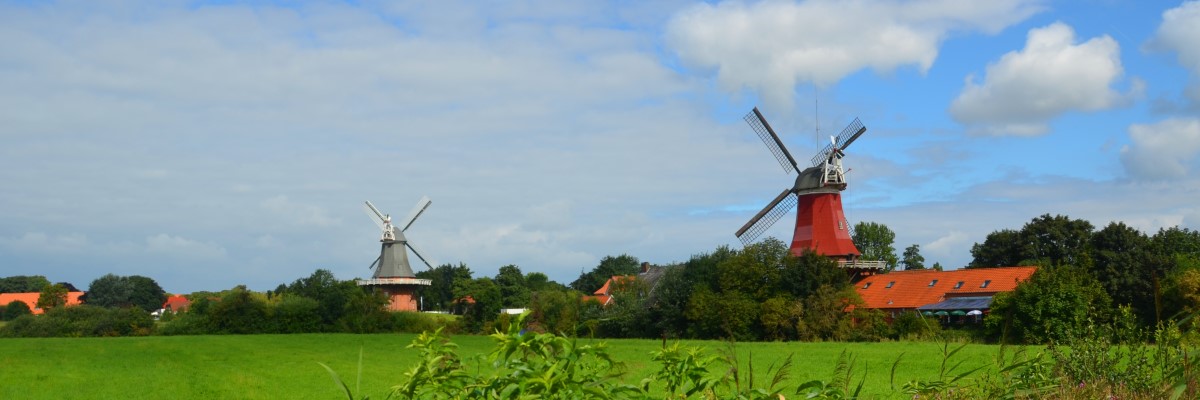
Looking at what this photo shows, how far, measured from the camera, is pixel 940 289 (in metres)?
49.4

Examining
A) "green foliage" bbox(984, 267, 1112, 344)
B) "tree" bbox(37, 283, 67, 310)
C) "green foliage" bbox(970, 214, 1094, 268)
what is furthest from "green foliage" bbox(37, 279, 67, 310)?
"green foliage" bbox(970, 214, 1094, 268)

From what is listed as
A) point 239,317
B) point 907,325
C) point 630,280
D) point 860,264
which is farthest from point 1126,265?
point 239,317

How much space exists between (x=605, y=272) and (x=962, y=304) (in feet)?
248

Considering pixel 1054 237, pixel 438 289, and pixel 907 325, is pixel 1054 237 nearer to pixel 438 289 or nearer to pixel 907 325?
pixel 907 325

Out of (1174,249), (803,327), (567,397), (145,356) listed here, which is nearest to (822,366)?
(803,327)

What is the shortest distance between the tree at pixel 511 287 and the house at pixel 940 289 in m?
35.1

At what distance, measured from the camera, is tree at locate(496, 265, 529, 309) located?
81.4 metres

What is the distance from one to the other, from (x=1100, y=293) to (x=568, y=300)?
31144mm

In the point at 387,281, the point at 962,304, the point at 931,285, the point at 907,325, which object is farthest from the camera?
the point at 387,281

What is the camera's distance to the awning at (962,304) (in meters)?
44.4

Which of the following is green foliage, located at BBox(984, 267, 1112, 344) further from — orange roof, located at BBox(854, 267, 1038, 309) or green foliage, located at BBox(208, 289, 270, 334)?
green foliage, located at BBox(208, 289, 270, 334)

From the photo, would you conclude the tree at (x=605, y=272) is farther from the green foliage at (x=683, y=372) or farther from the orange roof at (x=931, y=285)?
the green foliage at (x=683, y=372)

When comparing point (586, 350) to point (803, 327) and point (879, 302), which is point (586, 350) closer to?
point (803, 327)

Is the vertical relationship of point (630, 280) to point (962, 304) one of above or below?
above
